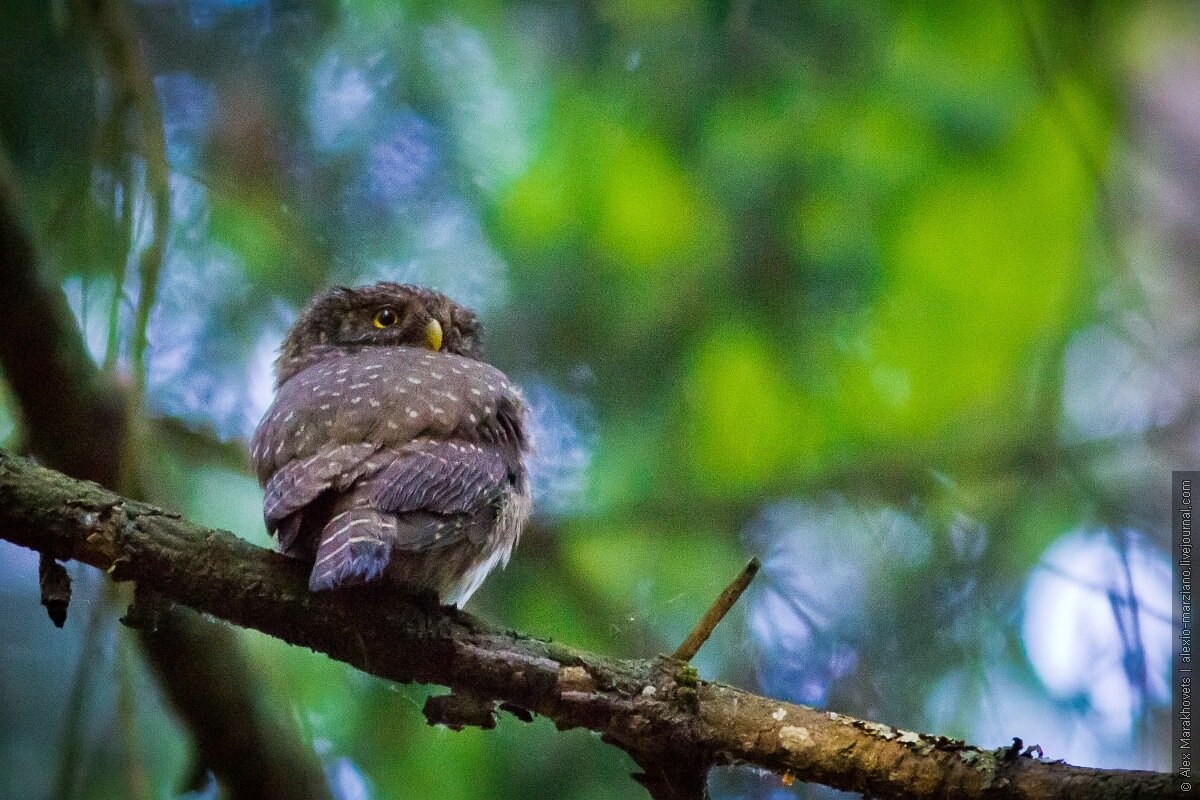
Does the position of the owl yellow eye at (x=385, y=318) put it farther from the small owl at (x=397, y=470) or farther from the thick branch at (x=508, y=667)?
the thick branch at (x=508, y=667)

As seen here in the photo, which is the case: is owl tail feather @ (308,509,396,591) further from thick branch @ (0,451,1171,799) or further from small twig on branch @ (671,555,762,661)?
small twig on branch @ (671,555,762,661)

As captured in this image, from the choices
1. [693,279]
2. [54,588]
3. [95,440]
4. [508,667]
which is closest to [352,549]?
[508,667]

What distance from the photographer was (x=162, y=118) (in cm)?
304

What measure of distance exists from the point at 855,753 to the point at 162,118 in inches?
92.2

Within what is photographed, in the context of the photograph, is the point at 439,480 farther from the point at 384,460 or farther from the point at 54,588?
the point at 54,588

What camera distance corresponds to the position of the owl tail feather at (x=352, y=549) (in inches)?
69.4

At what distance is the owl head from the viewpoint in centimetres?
320

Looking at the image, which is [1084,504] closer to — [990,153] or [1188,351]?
[1188,351]

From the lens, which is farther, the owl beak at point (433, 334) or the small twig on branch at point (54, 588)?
the owl beak at point (433, 334)

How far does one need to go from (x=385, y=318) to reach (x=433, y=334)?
0.57 ft

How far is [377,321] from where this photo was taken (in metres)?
3.23

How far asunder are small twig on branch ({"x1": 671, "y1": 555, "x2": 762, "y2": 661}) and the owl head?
4.88 ft

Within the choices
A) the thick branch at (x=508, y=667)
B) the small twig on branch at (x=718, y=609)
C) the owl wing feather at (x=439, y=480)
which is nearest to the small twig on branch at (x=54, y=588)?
the thick branch at (x=508, y=667)

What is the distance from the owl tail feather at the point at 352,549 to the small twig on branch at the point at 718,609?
0.51 metres
